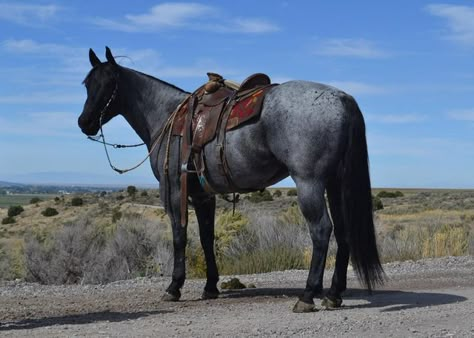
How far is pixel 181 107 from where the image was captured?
444 inches

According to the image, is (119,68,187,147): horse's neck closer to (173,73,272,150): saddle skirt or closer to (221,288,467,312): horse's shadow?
(173,73,272,150): saddle skirt

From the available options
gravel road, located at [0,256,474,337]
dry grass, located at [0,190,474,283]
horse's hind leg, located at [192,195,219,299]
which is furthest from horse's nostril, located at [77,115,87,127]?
dry grass, located at [0,190,474,283]

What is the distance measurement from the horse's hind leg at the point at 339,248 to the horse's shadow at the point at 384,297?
9.9 inches

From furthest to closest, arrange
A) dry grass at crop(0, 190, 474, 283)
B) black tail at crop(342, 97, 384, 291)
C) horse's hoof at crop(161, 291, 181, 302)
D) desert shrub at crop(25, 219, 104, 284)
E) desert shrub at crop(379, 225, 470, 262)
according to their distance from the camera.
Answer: desert shrub at crop(379, 225, 470, 262) < dry grass at crop(0, 190, 474, 283) < desert shrub at crop(25, 219, 104, 284) < horse's hoof at crop(161, 291, 181, 302) < black tail at crop(342, 97, 384, 291)

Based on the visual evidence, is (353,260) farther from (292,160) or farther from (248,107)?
(248,107)

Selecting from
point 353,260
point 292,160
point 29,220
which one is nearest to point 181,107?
point 292,160

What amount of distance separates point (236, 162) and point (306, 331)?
8.99 feet

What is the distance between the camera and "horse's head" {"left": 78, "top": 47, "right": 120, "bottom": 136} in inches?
457

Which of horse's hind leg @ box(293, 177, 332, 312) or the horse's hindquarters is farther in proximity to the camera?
the horse's hindquarters

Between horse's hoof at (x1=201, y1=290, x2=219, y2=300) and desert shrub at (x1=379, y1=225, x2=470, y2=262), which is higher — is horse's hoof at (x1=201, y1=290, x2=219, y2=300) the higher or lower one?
the lower one

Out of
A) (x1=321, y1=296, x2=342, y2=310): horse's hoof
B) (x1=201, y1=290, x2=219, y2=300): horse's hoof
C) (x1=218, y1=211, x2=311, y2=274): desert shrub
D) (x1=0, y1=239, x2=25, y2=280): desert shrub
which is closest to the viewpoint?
(x1=321, y1=296, x2=342, y2=310): horse's hoof

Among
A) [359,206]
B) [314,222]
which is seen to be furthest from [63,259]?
[359,206]

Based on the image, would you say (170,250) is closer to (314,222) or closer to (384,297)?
(384,297)

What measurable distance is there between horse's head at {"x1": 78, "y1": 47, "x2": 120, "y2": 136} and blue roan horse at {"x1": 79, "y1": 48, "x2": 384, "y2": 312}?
3.11 feet
